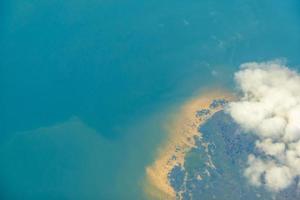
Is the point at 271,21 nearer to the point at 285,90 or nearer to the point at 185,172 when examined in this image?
the point at 285,90

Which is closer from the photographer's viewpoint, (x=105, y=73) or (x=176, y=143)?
(x=176, y=143)

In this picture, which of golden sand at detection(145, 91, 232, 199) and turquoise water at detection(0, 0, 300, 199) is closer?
golden sand at detection(145, 91, 232, 199)

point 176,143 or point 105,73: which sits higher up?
point 105,73

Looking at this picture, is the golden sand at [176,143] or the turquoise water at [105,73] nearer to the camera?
the golden sand at [176,143]
